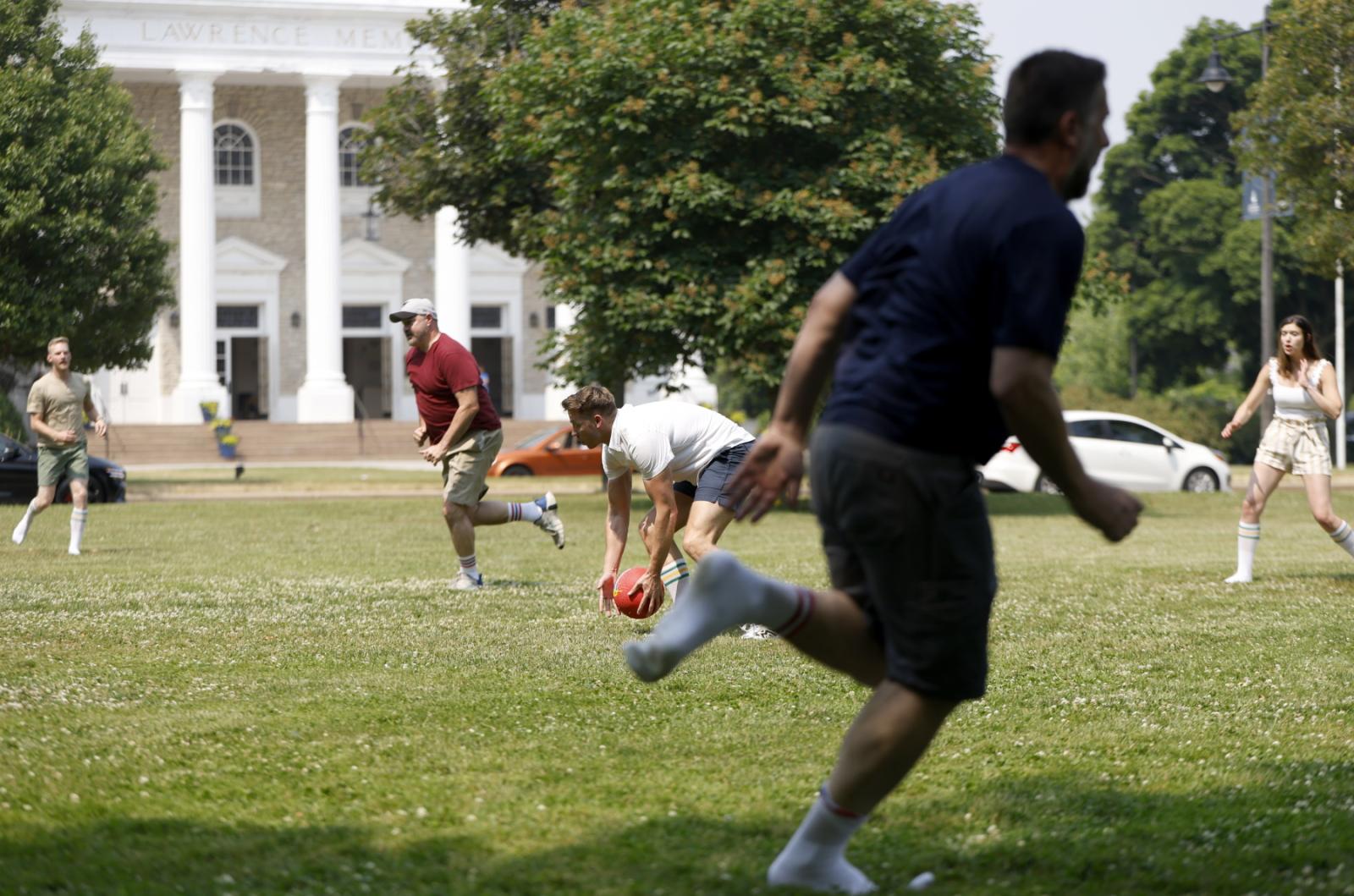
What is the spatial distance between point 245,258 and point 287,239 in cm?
152

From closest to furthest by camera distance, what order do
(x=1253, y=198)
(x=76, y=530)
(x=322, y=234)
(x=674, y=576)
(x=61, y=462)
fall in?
(x=674, y=576)
(x=61, y=462)
(x=76, y=530)
(x=1253, y=198)
(x=322, y=234)

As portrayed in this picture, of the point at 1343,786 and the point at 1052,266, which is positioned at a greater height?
the point at 1052,266

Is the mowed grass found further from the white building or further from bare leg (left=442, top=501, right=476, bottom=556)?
the white building

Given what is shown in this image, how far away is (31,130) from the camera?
28.5 metres

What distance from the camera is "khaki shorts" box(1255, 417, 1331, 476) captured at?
1121 centimetres

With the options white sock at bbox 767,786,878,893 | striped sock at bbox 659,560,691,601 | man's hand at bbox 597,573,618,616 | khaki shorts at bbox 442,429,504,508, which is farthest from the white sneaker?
white sock at bbox 767,786,878,893

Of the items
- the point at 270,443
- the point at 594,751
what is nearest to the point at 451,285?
the point at 270,443

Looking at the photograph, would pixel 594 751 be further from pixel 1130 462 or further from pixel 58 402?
pixel 1130 462

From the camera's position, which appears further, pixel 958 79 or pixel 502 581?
pixel 958 79

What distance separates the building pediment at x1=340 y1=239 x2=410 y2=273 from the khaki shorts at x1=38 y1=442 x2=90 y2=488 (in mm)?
38472

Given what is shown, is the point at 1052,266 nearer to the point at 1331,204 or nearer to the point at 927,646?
the point at 927,646

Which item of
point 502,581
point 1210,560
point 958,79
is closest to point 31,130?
point 958,79

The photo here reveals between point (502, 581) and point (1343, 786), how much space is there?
785cm

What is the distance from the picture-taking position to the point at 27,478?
Answer: 24922 millimetres
